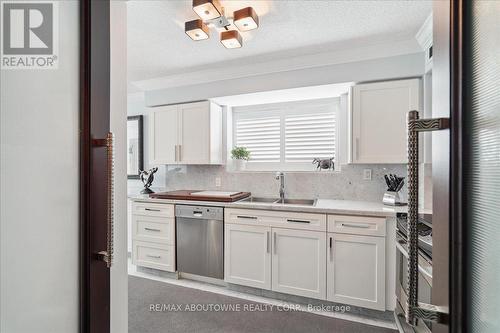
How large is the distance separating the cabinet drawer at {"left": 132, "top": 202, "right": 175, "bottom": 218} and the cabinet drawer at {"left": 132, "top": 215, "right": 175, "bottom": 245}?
5 cm

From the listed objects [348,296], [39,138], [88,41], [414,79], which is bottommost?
[348,296]

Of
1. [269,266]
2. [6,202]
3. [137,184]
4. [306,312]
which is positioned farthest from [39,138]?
[137,184]

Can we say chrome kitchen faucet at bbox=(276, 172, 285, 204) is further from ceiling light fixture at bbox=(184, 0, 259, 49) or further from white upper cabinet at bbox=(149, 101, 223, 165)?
ceiling light fixture at bbox=(184, 0, 259, 49)

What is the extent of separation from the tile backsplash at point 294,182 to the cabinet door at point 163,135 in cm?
38

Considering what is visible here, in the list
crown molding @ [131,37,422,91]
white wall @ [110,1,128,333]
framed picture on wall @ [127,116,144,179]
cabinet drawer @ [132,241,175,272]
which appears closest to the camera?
white wall @ [110,1,128,333]

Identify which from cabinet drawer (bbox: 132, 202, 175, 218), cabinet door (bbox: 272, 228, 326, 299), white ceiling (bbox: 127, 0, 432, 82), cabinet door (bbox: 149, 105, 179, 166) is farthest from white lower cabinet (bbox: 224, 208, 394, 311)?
white ceiling (bbox: 127, 0, 432, 82)

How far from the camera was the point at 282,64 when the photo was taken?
9.04 ft

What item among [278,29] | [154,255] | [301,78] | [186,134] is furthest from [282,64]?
[154,255]

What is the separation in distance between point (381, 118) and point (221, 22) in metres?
1.70

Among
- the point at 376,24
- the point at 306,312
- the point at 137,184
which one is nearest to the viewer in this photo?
the point at 376,24

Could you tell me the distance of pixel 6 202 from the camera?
56 centimetres

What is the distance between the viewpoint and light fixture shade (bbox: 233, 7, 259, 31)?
5.76 feet

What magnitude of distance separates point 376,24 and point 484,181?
2160mm

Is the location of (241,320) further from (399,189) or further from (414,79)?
(414,79)
